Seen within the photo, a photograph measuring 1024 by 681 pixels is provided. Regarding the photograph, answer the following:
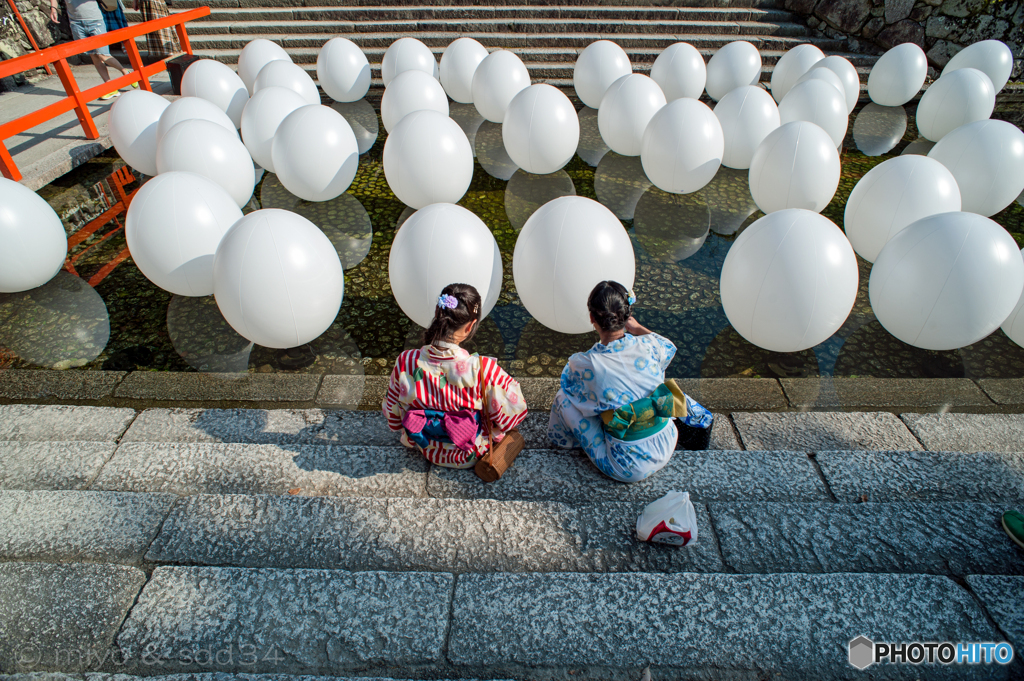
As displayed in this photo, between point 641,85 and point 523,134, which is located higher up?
point 641,85

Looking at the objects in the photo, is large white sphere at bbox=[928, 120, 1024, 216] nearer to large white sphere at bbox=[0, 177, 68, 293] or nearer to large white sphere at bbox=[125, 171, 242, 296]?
large white sphere at bbox=[125, 171, 242, 296]

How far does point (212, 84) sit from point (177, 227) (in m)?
4.50

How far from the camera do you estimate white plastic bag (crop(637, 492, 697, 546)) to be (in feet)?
7.41

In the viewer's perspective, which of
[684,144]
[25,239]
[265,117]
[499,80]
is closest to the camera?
[25,239]

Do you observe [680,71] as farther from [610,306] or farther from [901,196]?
[610,306]

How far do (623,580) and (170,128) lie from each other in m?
6.40

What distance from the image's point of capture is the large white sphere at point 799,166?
5.45 metres

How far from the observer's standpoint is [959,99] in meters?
7.44

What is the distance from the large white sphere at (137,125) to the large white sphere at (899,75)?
1084 cm

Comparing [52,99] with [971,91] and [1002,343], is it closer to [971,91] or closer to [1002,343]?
[1002,343]

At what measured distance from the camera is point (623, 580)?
6.94 ft

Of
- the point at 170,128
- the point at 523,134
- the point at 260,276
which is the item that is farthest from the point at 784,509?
the point at 170,128

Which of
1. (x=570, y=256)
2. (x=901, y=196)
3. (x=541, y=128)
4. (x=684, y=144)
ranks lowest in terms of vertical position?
(x=541, y=128)

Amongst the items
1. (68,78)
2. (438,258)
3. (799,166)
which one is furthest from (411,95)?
(799,166)
